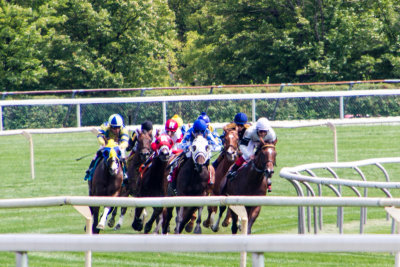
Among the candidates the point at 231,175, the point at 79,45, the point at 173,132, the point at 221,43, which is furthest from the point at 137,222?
the point at 221,43

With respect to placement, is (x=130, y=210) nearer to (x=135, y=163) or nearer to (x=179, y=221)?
(x=135, y=163)

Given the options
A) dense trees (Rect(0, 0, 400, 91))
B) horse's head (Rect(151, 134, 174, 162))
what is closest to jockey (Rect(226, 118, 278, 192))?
horse's head (Rect(151, 134, 174, 162))

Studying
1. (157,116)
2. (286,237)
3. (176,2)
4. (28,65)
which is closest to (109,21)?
(28,65)

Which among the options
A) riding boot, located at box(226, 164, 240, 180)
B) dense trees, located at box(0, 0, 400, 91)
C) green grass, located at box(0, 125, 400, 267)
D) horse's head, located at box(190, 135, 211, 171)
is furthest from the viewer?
dense trees, located at box(0, 0, 400, 91)

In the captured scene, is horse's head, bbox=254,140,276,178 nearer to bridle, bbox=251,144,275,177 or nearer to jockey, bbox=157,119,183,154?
bridle, bbox=251,144,275,177

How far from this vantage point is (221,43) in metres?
35.1

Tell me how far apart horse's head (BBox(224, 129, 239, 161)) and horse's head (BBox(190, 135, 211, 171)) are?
95 centimetres

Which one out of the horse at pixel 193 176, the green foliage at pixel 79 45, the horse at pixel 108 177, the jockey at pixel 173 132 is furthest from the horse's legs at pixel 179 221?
the green foliage at pixel 79 45

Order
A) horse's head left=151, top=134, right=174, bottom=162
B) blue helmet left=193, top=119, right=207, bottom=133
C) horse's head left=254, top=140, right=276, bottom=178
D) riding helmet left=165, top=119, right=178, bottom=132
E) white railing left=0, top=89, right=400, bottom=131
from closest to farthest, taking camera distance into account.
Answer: horse's head left=254, top=140, right=276, bottom=178 → blue helmet left=193, top=119, right=207, bottom=133 → horse's head left=151, top=134, right=174, bottom=162 → riding helmet left=165, top=119, right=178, bottom=132 → white railing left=0, top=89, right=400, bottom=131

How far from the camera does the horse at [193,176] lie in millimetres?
8930

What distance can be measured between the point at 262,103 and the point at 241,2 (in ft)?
45.3

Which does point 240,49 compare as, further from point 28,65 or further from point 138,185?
point 138,185

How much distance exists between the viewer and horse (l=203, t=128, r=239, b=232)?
9.96 meters

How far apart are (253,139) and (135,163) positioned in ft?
6.99
